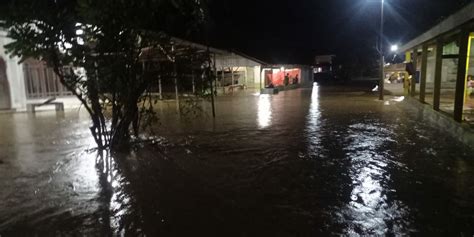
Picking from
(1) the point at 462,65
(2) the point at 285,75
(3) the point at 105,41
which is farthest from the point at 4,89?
(2) the point at 285,75

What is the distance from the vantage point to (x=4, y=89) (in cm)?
1870

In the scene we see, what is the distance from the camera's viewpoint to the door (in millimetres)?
18492

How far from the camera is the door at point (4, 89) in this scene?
60.7ft

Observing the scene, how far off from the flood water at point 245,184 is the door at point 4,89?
8367mm

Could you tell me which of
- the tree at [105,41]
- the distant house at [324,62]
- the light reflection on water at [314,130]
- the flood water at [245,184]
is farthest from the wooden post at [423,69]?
the distant house at [324,62]

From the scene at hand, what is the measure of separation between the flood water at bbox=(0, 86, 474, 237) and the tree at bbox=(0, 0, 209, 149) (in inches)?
59.9

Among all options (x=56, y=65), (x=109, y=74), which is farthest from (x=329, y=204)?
(x=56, y=65)

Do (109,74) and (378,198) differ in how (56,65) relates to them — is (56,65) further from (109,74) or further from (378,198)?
(378,198)

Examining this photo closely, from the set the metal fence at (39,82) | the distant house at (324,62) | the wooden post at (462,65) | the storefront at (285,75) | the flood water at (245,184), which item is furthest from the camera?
the distant house at (324,62)

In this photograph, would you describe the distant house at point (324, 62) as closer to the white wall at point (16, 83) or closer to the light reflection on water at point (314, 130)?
the light reflection on water at point (314, 130)

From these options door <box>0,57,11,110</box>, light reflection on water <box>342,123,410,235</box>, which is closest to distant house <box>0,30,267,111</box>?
door <box>0,57,11,110</box>

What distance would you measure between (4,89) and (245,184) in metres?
16.9

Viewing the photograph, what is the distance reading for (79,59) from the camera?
883 centimetres

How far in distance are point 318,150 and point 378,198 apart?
343 centimetres
